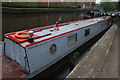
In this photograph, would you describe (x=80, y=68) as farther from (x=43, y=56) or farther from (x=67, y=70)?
(x=67, y=70)

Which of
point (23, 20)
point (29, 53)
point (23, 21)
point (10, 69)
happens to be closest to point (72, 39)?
point (29, 53)

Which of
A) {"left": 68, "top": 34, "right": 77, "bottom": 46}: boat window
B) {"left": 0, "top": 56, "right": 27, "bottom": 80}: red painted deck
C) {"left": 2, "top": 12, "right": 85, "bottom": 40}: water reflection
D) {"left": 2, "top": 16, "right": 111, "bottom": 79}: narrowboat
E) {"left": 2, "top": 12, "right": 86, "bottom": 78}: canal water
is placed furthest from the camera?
{"left": 2, "top": 12, "right": 85, "bottom": 40}: water reflection

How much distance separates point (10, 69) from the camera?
13.7ft

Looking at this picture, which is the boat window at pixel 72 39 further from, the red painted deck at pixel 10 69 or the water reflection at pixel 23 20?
the water reflection at pixel 23 20

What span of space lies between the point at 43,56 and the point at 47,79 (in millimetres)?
1188

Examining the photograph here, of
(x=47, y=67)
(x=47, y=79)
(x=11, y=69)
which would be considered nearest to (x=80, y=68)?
(x=47, y=67)

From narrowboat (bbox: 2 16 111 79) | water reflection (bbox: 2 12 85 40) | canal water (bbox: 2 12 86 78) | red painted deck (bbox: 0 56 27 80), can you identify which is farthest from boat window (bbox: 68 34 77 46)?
water reflection (bbox: 2 12 85 40)

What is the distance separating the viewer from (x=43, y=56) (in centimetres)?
456

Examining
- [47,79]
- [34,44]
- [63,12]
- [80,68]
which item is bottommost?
[47,79]

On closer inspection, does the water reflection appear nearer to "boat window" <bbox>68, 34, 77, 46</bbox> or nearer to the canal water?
the canal water

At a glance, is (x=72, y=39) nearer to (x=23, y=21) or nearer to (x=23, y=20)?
(x=23, y=21)

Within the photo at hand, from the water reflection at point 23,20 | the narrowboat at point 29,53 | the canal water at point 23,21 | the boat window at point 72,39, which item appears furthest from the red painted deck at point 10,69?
the water reflection at point 23,20

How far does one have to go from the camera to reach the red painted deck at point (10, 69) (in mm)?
3835

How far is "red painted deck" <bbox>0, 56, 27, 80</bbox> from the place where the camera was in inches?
151
